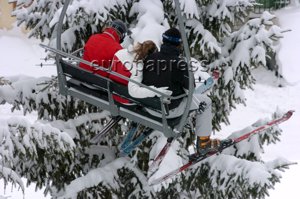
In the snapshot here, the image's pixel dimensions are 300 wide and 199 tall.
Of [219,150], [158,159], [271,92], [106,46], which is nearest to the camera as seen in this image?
→ [106,46]

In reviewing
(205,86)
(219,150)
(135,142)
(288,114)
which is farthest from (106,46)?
(288,114)

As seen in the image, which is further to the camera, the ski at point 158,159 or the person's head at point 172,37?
the ski at point 158,159

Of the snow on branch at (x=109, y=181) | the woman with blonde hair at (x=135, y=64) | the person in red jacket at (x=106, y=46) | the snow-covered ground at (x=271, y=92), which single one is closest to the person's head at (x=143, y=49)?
the woman with blonde hair at (x=135, y=64)

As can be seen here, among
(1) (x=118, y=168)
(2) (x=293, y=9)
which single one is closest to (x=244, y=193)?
(1) (x=118, y=168)

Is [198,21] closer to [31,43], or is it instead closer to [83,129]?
[83,129]

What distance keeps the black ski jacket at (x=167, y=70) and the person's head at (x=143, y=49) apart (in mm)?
62

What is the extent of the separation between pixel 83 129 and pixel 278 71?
14.6m

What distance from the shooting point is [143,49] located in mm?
5473

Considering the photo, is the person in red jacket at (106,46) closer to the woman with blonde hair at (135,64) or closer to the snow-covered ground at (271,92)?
the woman with blonde hair at (135,64)

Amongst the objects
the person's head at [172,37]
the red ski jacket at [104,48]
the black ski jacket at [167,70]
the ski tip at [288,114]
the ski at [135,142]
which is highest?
the red ski jacket at [104,48]

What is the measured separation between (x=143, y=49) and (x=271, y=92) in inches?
624

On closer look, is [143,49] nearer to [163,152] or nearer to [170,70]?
[170,70]

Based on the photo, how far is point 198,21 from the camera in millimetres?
7242

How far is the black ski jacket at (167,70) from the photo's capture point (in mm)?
5391
